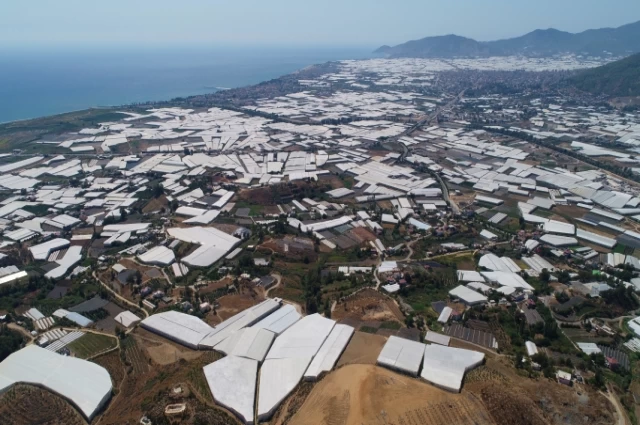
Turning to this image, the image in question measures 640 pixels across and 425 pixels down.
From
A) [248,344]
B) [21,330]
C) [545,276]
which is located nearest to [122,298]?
[21,330]

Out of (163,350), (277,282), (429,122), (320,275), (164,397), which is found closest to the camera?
(164,397)

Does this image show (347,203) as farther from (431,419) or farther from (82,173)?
(82,173)

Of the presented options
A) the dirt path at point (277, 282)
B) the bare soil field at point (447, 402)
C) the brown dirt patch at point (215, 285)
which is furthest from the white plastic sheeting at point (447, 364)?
the brown dirt patch at point (215, 285)

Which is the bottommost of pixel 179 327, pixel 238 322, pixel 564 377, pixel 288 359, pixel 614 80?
pixel 238 322

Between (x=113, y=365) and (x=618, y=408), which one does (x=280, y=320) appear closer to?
(x=113, y=365)

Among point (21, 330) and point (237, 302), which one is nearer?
point (21, 330)

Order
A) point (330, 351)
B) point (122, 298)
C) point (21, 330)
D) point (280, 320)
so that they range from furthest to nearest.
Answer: point (122, 298) < point (21, 330) < point (280, 320) < point (330, 351)

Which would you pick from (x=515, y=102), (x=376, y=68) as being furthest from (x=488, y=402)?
(x=376, y=68)
